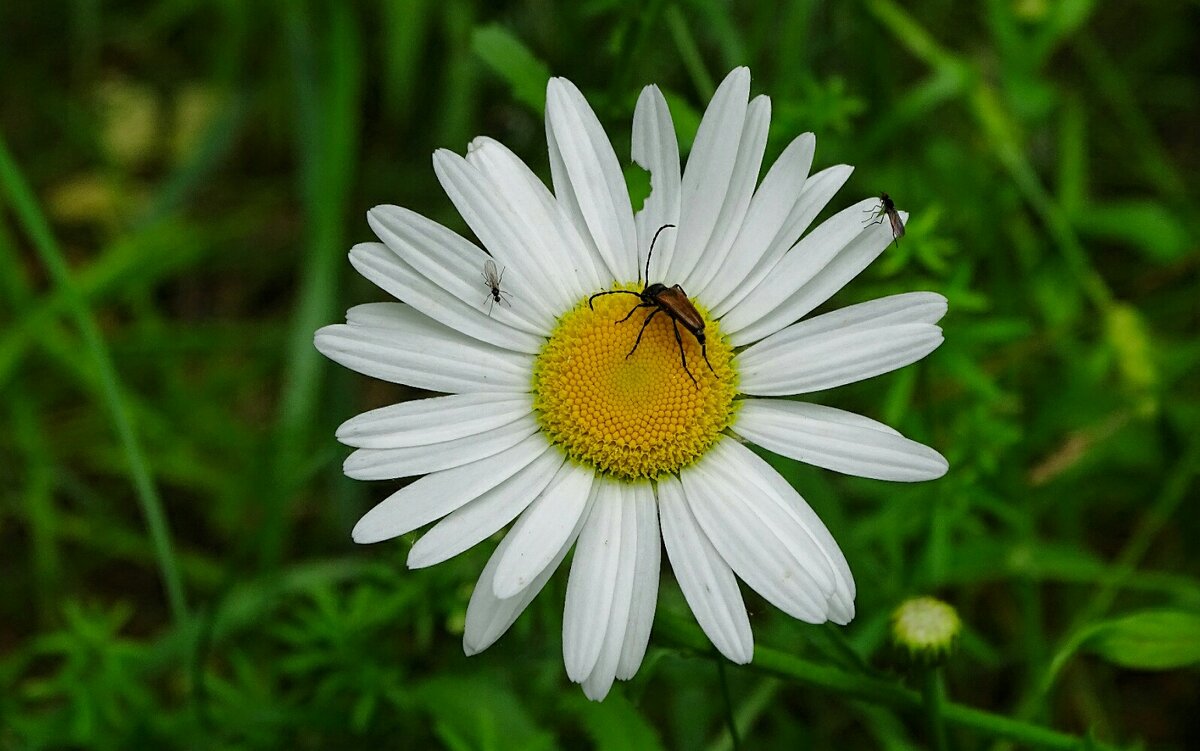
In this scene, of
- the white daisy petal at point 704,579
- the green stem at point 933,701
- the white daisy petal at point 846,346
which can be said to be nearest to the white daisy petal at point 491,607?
the white daisy petal at point 704,579

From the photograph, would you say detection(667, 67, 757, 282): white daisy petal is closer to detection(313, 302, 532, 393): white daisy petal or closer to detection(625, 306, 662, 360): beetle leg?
detection(625, 306, 662, 360): beetle leg

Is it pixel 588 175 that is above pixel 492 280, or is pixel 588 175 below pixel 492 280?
above

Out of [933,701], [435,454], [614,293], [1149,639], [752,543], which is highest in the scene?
[614,293]

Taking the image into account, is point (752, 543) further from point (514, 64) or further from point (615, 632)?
point (514, 64)

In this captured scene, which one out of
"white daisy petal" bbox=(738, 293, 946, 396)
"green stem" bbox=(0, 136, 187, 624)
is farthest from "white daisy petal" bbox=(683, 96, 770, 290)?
"green stem" bbox=(0, 136, 187, 624)

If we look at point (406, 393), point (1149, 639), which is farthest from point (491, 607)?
point (406, 393)

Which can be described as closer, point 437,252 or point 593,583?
point 593,583
